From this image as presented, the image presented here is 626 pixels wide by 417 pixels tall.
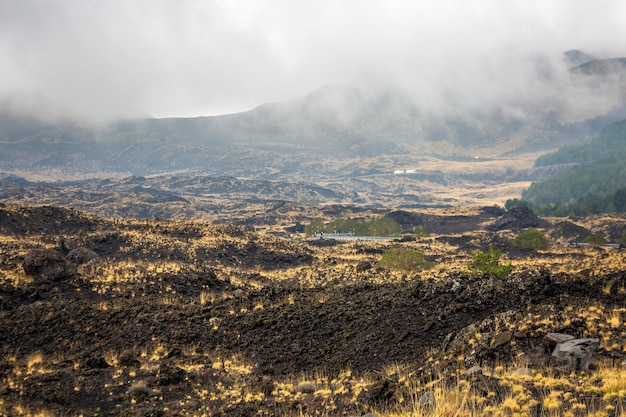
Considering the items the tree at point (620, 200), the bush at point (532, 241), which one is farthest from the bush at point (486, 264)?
the tree at point (620, 200)

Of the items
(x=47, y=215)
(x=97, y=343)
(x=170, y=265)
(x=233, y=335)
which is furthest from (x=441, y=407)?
(x=47, y=215)

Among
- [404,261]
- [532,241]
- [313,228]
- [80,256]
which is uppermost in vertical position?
[80,256]

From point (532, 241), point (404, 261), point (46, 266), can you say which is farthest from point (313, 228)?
point (46, 266)

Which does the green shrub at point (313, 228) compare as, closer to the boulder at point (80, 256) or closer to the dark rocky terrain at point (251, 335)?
the dark rocky terrain at point (251, 335)

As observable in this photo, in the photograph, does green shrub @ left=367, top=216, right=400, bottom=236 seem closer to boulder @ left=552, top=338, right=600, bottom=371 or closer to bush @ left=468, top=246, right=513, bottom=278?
bush @ left=468, top=246, right=513, bottom=278

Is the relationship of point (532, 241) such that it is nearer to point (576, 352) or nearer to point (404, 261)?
point (404, 261)

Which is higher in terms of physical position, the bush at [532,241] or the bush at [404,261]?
the bush at [404,261]

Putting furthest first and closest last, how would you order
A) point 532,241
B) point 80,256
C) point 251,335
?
point 532,241
point 80,256
point 251,335

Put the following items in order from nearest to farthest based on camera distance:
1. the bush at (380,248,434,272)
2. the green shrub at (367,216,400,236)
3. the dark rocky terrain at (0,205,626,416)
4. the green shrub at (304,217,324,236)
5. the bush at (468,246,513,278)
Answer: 1. the dark rocky terrain at (0,205,626,416)
2. the bush at (468,246,513,278)
3. the bush at (380,248,434,272)
4. the green shrub at (304,217,324,236)
5. the green shrub at (367,216,400,236)

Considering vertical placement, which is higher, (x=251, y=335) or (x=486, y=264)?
(x=486, y=264)

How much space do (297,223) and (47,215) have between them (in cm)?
8593

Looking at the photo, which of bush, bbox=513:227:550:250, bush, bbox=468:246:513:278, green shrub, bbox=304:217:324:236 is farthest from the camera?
green shrub, bbox=304:217:324:236

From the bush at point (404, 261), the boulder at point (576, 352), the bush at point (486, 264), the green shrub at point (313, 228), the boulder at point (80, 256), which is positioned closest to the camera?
the boulder at point (576, 352)

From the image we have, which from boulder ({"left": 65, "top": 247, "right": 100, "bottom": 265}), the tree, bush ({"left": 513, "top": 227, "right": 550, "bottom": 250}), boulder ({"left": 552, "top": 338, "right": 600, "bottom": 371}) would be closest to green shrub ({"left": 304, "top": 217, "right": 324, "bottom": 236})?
bush ({"left": 513, "top": 227, "right": 550, "bottom": 250})
